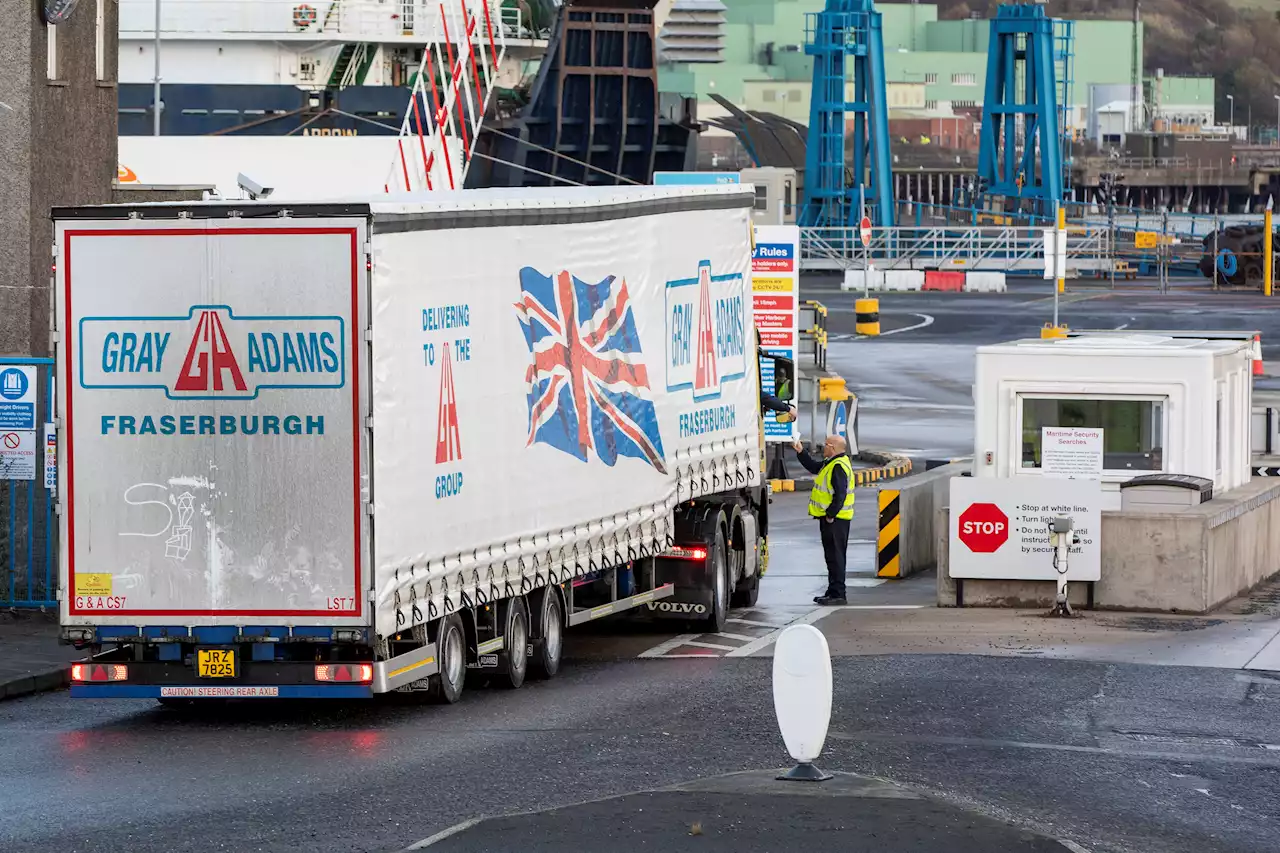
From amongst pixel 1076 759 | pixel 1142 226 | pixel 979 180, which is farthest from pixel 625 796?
pixel 1142 226

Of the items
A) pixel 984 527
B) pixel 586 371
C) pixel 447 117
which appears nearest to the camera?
pixel 586 371

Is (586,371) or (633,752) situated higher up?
(586,371)

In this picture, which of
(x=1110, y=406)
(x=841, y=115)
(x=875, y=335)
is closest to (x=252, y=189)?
(x=1110, y=406)

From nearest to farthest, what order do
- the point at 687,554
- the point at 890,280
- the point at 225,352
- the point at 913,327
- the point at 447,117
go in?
the point at 225,352 → the point at 687,554 → the point at 447,117 → the point at 913,327 → the point at 890,280

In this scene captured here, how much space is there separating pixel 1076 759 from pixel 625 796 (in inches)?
116

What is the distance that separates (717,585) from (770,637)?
2.39ft

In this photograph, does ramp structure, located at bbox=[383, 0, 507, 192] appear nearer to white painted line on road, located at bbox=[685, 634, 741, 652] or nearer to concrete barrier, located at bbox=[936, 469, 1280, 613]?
concrete barrier, located at bbox=[936, 469, 1280, 613]

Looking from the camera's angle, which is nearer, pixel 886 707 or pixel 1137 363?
pixel 886 707

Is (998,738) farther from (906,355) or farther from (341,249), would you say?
(906,355)

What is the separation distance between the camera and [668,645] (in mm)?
17641

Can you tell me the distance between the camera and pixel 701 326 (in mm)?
18641

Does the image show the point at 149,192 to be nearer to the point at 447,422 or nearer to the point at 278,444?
the point at 447,422

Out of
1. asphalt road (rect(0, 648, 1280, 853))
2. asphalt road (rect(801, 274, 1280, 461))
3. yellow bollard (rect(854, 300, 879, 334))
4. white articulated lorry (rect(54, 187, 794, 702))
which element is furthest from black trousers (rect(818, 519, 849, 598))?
yellow bollard (rect(854, 300, 879, 334))

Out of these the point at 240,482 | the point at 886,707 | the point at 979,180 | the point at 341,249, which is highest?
the point at 979,180
